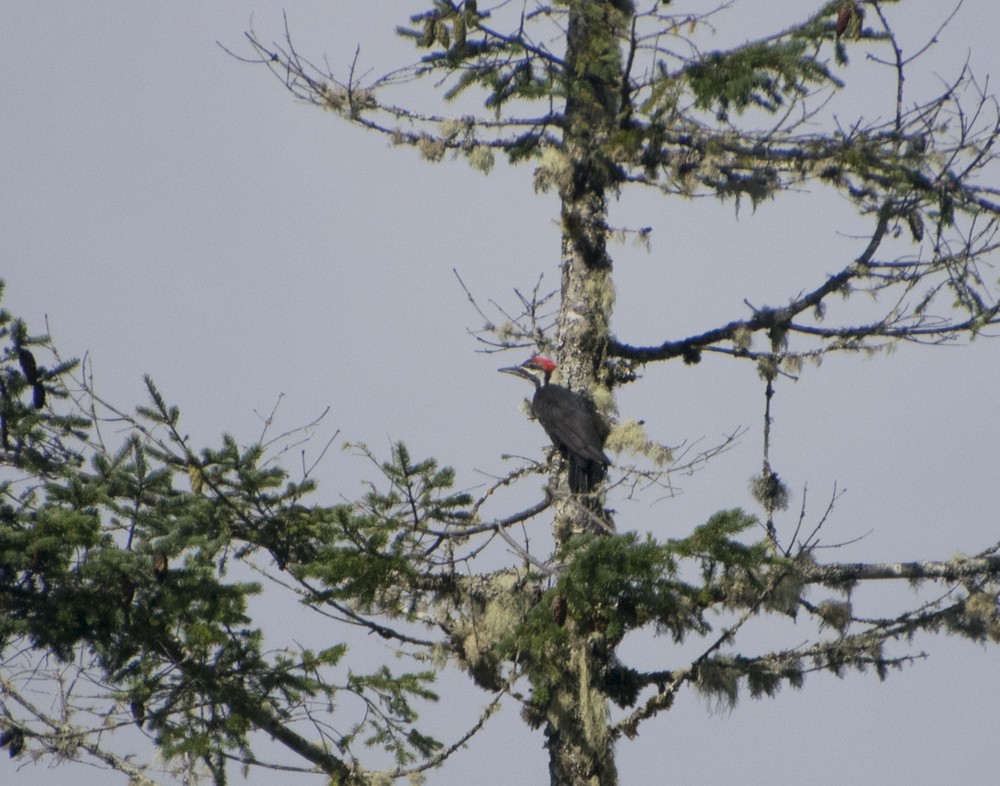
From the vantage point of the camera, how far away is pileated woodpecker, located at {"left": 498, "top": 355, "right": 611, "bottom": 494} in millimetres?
8398

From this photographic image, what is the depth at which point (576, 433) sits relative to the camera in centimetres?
841

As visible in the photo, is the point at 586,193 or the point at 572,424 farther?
the point at 586,193

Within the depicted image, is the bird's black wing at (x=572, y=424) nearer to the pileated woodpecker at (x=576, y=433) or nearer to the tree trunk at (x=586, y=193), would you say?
the pileated woodpecker at (x=576, y=433)

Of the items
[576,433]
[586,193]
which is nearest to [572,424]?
[576,433]

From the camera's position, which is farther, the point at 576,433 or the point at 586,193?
the point at 586,193

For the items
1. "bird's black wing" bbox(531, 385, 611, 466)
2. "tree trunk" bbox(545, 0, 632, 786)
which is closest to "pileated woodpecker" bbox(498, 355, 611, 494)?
"bird's black wing" bbox(531, 385, 611, 466)

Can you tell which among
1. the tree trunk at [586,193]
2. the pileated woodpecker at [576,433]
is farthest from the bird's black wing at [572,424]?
the tree trunk at [586,193]

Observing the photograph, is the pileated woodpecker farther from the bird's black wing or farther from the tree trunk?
the tree trunk

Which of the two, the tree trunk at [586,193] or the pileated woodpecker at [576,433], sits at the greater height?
the tree trunk at [586,193]

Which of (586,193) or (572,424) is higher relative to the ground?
(586,193)

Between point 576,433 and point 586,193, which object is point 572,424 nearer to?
point 576,433

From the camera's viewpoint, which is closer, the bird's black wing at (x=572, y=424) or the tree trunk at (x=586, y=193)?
the bird's black wing at (x=572, y=424)

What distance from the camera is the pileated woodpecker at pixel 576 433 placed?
840cm

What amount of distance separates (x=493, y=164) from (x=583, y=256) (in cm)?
99
